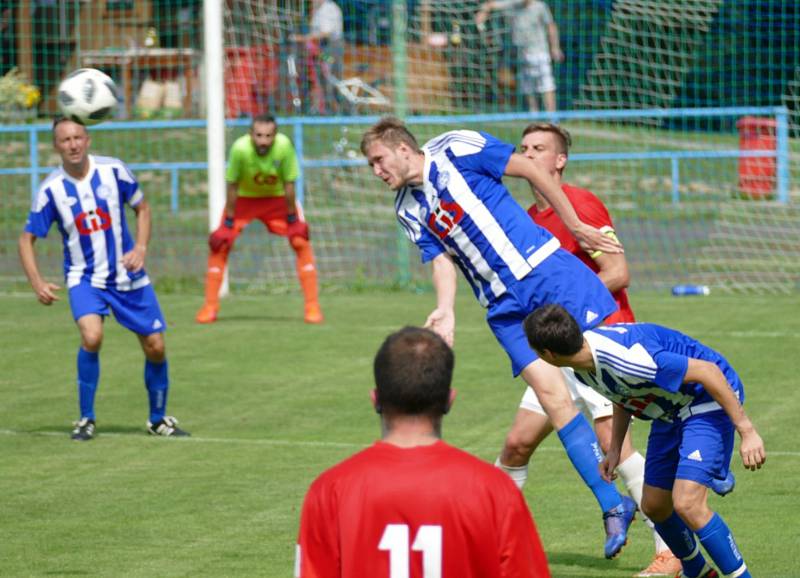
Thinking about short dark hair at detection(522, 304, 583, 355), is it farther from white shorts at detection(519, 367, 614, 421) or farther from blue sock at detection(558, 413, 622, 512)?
white shorts at detection(519, 367, 614, 421)

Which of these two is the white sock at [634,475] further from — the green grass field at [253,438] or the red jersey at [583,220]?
the red jersey at [583,220]

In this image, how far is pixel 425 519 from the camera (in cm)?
343

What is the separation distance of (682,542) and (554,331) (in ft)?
3.92

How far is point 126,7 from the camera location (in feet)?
73.7

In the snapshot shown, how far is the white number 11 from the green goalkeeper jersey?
34.3 feet

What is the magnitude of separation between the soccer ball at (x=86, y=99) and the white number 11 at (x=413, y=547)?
22.3 feet

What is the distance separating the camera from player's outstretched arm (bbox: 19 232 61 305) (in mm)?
9203

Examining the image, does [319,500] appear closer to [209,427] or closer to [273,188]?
[209,427]

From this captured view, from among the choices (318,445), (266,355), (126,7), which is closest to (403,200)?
(318,445)

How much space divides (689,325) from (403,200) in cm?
700

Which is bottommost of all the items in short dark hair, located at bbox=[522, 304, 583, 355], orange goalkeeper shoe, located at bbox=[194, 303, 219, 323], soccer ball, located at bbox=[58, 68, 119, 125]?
orange goalkeeper shoe, located at bbox=[194, 303, 219, 323]

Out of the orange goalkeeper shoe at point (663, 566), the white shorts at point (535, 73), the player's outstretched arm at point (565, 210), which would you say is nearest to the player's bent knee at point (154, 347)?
the player's outstretched arm at point (565, 210)

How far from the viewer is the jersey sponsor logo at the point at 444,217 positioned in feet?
21.2

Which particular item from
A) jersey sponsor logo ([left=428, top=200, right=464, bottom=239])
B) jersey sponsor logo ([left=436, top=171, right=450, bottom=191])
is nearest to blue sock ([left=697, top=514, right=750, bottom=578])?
jersey sponsor logo ([left=428, top=200, right=464, bottom=239])
